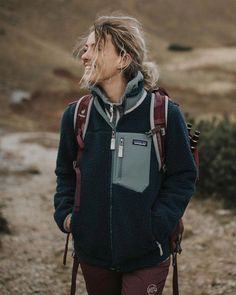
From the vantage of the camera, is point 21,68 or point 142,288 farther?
point 21,68

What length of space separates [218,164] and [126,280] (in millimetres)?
5805

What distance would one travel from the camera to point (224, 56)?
43.1 meters

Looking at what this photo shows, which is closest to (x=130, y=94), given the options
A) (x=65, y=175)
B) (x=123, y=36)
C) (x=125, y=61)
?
(x=125, y=61)

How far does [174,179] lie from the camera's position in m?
2.59

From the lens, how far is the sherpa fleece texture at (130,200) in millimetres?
2508

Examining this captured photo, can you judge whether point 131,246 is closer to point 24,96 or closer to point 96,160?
point 96,160

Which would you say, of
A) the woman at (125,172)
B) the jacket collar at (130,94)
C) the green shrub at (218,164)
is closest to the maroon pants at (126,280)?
the woman at (125,172)

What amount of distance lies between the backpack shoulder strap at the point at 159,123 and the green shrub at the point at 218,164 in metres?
5.71

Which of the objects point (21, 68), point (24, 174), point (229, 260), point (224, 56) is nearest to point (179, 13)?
Answer: point (224, 56)

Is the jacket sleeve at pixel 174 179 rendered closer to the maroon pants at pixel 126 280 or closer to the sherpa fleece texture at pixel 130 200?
the sherpa fleece texture at pixel 130 200

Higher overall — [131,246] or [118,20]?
[118,20]

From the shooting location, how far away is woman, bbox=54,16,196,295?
250 centimetres

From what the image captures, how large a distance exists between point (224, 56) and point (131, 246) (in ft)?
139

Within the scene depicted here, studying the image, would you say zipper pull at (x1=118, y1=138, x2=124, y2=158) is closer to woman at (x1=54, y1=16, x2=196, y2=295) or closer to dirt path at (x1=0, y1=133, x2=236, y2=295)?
woman at (x1=54, y1=16, x2=196, y2=295)
